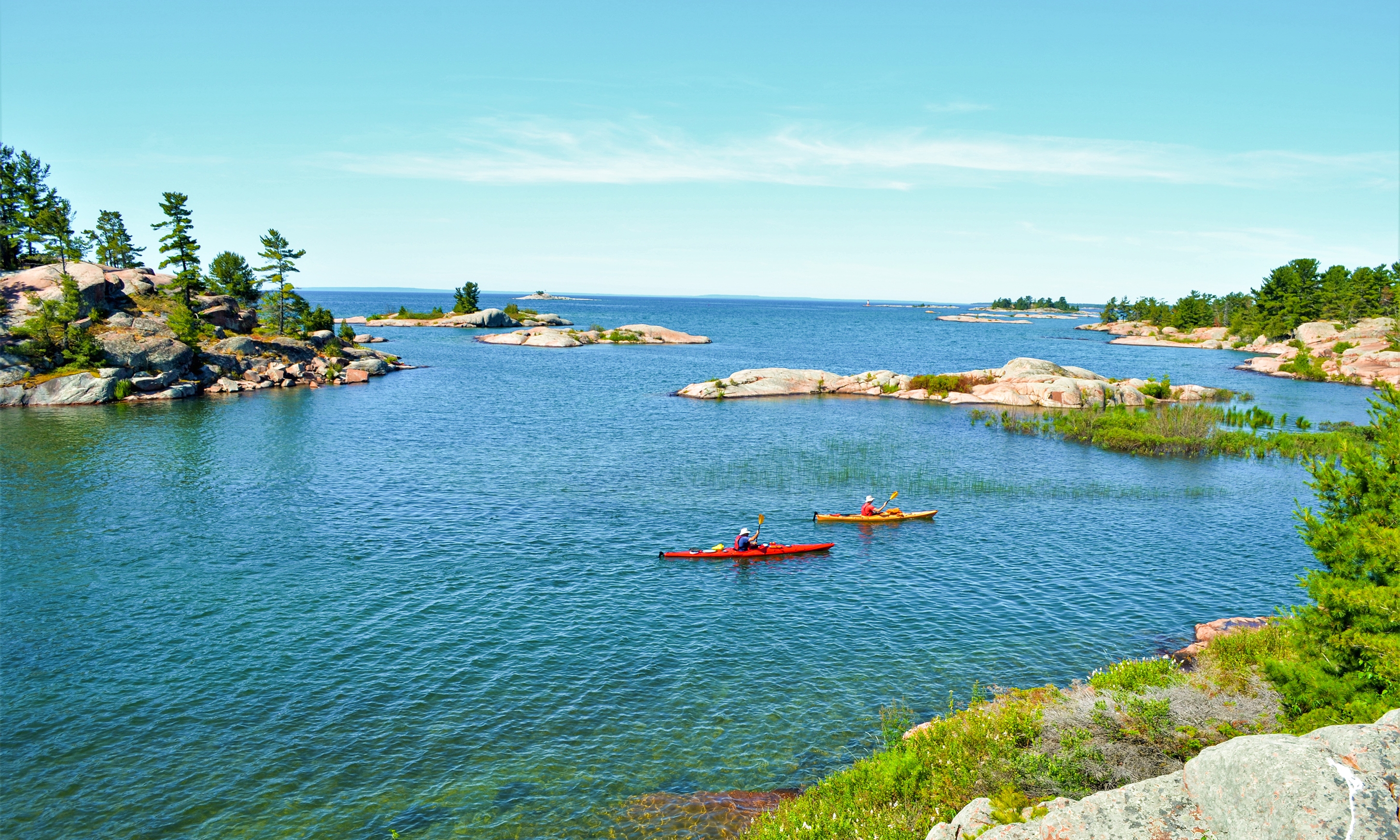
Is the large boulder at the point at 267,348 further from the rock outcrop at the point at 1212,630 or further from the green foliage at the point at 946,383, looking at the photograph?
the rock outcrop at the point at 1212,630

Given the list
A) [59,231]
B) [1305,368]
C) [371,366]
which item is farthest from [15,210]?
[1305,368]

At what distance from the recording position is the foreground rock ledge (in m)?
84.9

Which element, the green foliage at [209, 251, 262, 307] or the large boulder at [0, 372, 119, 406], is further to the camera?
the green foliage at [209, 251, 262, 307]

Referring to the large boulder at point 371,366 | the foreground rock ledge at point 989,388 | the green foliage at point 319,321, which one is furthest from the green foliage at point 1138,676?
the green foliage at point 319,321

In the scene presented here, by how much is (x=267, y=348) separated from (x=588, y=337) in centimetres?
7497

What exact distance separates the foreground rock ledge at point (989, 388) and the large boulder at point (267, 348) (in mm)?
50859

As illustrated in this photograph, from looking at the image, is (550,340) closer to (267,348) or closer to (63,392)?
(267,348)

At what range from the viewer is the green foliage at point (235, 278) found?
108 meters

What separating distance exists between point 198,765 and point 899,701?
20.9 m

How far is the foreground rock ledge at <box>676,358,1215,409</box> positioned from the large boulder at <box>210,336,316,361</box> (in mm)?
50859

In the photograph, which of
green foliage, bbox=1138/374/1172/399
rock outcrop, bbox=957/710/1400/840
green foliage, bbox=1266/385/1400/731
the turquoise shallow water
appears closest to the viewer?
rock outcrop, bbox=957/710/1400/840

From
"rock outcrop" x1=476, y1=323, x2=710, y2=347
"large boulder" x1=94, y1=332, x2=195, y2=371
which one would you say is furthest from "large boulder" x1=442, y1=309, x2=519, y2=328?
"large boulder" x1=94, y1=332, x2=195, y2=371

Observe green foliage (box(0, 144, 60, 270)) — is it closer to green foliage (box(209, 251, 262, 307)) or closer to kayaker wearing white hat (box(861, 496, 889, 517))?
green foliage (box(209, 251, 262, 307))

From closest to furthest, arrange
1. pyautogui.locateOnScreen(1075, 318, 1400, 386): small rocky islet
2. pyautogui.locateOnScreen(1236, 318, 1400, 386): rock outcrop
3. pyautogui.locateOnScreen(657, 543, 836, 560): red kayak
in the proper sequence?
pyautogui.locateOnScreen(657, 543, 836, 560): red kayak → pyautogui.locateOnScreen(1236, 318, 1400, 386): rock outcrop → pyautogui.locateOnScreen(1075, 318, 1400, 386): small rocky islet
